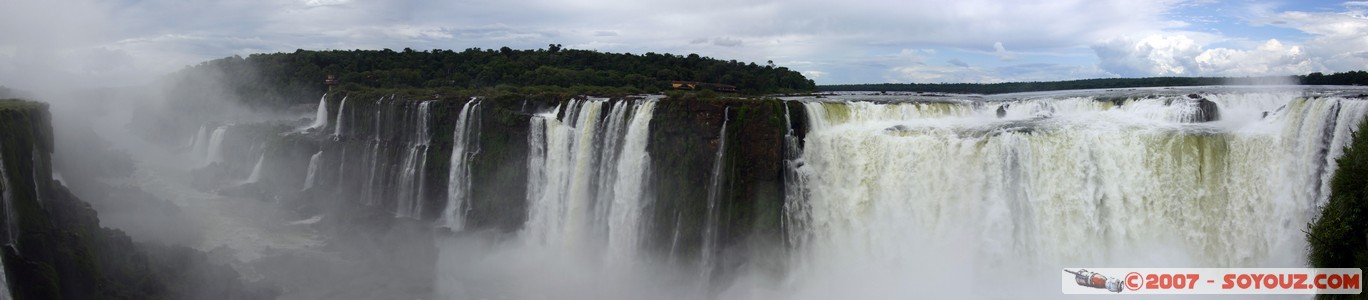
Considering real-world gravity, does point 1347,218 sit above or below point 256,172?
above

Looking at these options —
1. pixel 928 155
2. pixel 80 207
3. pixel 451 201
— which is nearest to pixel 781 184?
pixel 928 155

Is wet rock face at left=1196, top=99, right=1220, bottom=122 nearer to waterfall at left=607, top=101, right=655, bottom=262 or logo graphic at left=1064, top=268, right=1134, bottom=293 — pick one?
logo graphic at left=1064, top=268, right=1134, bottom=293

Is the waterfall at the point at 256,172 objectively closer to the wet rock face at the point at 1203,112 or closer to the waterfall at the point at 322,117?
the waterfall at the point at 322,117

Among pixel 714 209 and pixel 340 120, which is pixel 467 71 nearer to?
pixel 340 120

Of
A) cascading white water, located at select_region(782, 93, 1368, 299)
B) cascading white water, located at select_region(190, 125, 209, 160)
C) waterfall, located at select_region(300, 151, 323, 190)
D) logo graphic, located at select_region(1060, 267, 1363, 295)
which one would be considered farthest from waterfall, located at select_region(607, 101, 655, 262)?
cascading white water, located at select_region(190, 125, 209, 160)

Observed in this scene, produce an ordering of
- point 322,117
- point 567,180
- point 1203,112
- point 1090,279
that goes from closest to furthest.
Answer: point 1090,279, point 1203,112, point 567,180, point 322,117

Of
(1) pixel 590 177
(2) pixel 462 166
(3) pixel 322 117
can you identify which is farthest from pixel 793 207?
(3) pixel 322 117

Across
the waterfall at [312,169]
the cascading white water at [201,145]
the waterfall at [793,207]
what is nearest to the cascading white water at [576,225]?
the waterfall at [793,207]
